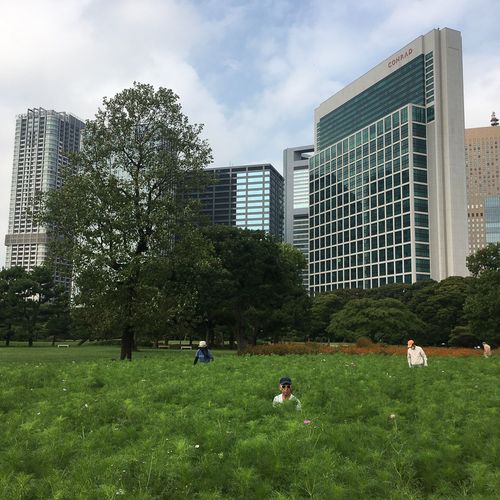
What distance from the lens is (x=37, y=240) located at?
124 m

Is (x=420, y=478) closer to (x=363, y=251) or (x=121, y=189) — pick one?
(x=121, y=189)

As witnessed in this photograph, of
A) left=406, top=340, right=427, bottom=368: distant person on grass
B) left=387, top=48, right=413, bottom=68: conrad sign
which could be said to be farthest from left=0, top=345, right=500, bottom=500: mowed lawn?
left=387, top=48, right=413, bottom=68: conrad sign

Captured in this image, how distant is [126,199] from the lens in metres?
31.6

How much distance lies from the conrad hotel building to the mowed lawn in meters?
141

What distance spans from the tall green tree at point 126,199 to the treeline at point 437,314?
35.7 metres

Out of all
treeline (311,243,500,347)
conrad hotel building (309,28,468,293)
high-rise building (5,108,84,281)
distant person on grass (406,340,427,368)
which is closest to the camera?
distant person on grass (406,340,427,368)

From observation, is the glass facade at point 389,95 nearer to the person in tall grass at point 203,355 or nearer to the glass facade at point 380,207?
the glass facade at point 380,207

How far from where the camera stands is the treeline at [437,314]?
5735 centimetres

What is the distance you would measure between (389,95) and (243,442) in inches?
7192

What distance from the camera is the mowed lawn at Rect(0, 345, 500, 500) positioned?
23.6 ft

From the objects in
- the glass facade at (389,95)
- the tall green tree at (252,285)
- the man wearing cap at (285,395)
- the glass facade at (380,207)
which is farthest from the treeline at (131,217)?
the glass facade at (389,95)

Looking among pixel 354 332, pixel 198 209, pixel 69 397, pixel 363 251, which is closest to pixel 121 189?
pixel 198 209

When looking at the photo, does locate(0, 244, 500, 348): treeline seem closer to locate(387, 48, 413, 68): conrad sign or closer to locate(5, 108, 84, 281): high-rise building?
locate(5, 108, 84, 281): high-rise building

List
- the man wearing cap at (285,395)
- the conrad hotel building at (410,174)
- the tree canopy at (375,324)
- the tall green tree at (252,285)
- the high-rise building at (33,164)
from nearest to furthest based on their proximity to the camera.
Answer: the man wearing cap at (285,395) → the tall green tree at (252,285) → the tree canopy at (375,324) → the high-rise building at (33,164) → the conrad hotel building at (410,174)
